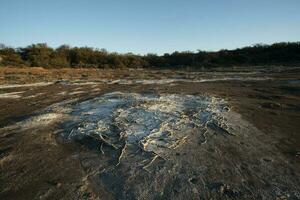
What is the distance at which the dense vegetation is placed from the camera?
92.4ft

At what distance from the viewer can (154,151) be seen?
5.16m

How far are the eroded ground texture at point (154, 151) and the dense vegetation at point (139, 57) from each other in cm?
2004

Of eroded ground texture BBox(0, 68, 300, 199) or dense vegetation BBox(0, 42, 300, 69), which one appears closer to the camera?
eroded ground texture BBox(0, 68, 300, 199)

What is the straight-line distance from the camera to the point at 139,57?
35.5m

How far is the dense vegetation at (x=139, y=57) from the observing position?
2816 centimetres

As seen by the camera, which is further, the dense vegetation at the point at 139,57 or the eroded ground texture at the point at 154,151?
the dense vegetation at the point at 139,57

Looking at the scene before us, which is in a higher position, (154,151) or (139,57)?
(154,151)

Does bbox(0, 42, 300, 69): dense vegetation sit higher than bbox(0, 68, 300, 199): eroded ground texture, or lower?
lower

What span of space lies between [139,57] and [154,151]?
101 ft

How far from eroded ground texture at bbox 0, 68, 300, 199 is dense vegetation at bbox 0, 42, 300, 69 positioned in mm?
20040

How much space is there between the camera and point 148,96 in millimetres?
10328

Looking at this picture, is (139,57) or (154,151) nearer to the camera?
(154,151)

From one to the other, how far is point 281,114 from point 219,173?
3.54 meters

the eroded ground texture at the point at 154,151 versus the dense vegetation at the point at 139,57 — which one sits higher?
the eroded ground texture at the point at 154,151
